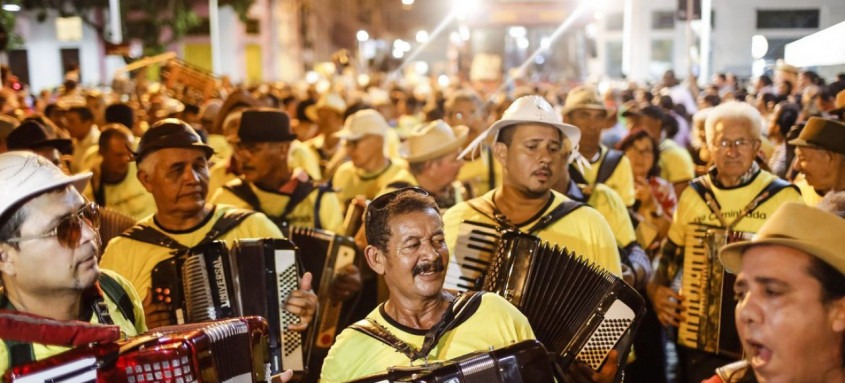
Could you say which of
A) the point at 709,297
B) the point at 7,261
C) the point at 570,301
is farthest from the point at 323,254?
the point at 7,261

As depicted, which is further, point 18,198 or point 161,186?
point 161,186

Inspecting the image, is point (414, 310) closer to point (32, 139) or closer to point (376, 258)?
point (376, 258)

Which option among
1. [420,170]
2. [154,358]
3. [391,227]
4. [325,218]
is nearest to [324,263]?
[325,218]

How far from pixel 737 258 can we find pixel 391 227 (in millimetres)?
1343

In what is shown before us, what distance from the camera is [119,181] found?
8.41 meters

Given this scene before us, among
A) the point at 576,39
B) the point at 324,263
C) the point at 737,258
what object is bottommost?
the point at 324,263

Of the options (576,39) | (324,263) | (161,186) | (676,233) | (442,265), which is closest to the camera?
(442,265)

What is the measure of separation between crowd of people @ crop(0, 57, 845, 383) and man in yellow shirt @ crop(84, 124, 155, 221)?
0.02 meters

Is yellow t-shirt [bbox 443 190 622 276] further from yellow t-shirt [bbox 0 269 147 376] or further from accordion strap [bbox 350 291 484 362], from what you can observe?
yellow t-shirt [bbox 0 269 147 376]

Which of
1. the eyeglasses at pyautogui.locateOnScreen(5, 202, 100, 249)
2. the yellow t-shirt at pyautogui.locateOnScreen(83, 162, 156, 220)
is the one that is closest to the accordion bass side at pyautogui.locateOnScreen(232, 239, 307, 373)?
the eyeglasses at pyautogui.locateOnScreen(5, 202, 100, 249)

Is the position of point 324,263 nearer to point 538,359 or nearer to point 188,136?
point 188,136

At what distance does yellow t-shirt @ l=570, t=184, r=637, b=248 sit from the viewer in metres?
6.14

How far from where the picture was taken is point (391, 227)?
383 centimetres

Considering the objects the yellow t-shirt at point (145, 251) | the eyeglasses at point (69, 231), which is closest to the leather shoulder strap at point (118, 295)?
the eyeglasses at point (69, 231)
